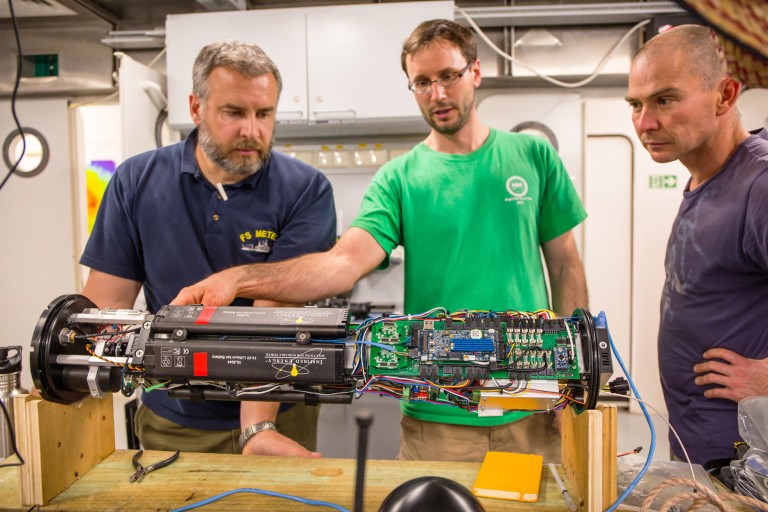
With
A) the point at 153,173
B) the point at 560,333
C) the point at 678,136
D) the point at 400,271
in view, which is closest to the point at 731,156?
the point at 678,136

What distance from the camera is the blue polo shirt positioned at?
151 centimetres

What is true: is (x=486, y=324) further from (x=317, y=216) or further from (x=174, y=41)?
(x=174, y=41)

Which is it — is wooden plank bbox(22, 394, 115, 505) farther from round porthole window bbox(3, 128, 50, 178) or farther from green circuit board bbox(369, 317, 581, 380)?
round porthole window bbox(3, 128, 50, 178)

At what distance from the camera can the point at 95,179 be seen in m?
3.73

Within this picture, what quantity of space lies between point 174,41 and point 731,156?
2.84 meters

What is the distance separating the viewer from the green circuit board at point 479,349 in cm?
95

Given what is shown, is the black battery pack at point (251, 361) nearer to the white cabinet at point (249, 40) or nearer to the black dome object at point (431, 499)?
the black dome object at point (431, 499)

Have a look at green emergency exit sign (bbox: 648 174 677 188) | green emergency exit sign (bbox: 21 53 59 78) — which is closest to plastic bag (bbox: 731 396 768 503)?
green emergency exit sign (bbox: 648 174 677 188)

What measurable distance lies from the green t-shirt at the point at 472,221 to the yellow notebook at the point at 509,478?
43 cm

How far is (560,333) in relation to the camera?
0.96 m

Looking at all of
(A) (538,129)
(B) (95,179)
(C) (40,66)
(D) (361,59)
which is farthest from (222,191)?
(C) (40,66)

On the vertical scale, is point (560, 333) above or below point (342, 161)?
below

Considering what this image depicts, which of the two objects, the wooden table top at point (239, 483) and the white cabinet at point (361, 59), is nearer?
the wooden table top at point (239, 483)

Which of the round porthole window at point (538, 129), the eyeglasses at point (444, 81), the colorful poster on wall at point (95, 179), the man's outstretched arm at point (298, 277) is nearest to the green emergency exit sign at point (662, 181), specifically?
the round porthole window at point (538, 129)
